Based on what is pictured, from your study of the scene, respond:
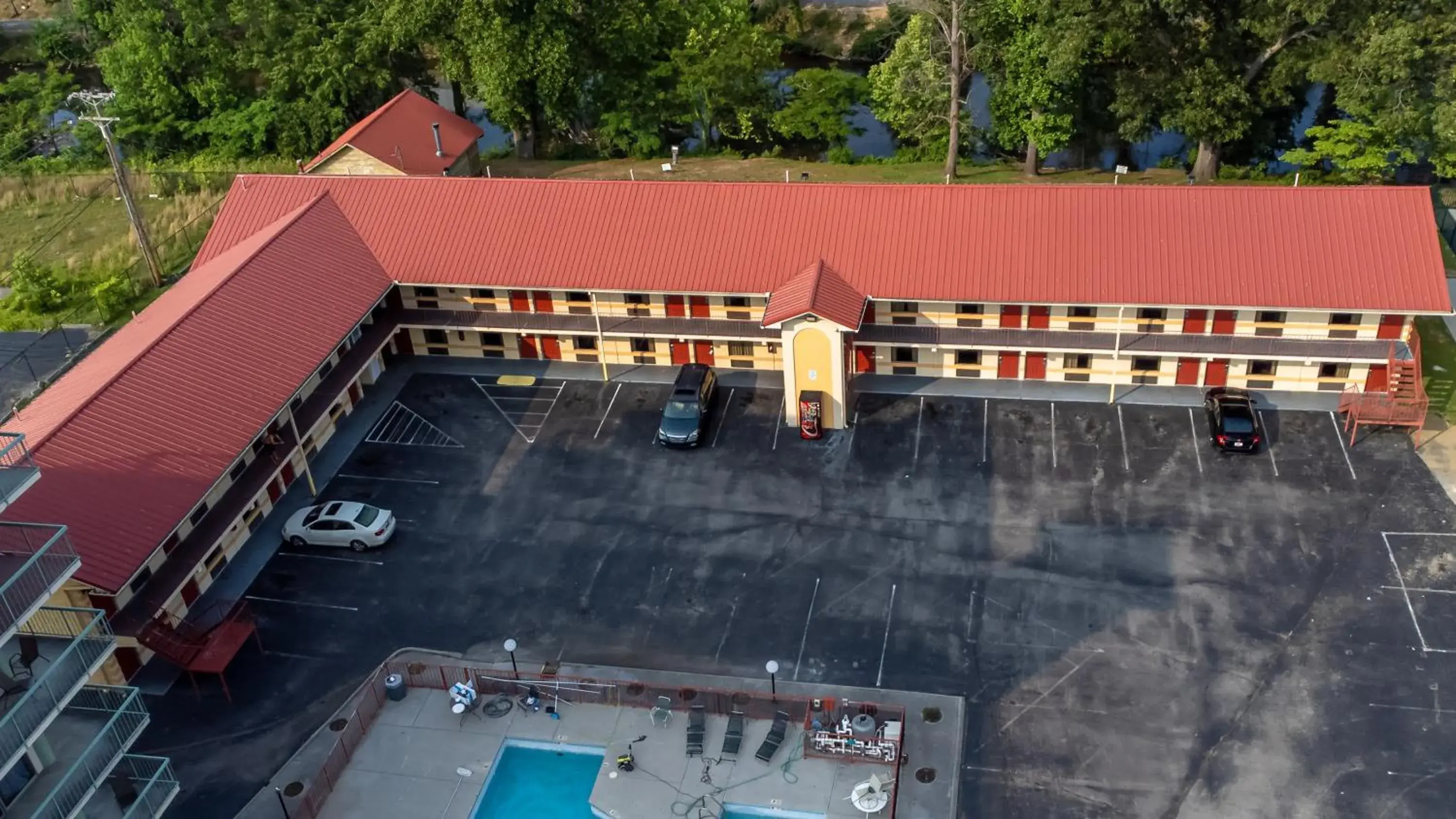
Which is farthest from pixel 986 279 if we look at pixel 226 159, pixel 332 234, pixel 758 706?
pixel 226 159

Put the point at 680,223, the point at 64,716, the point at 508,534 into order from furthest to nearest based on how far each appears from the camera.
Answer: the point at 680,223 < the point at 508,534 < the point at 64,716

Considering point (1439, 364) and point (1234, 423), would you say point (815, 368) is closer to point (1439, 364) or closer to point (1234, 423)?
point (1234, 423)

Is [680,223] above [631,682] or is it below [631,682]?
above

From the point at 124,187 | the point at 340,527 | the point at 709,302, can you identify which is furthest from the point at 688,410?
the point at 124,187

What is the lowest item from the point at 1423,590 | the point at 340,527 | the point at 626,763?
the point at 1423,590

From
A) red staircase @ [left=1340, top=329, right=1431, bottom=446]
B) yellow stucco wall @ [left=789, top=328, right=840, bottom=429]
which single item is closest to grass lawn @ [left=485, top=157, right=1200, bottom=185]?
yellow stucco wall @ [left=789, top=328, right=840, bottom=429]

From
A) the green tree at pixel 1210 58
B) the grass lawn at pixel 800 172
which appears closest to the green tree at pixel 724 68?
the grass lawn at pixel 800 172

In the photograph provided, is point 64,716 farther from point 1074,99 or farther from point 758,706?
point 1074,99
